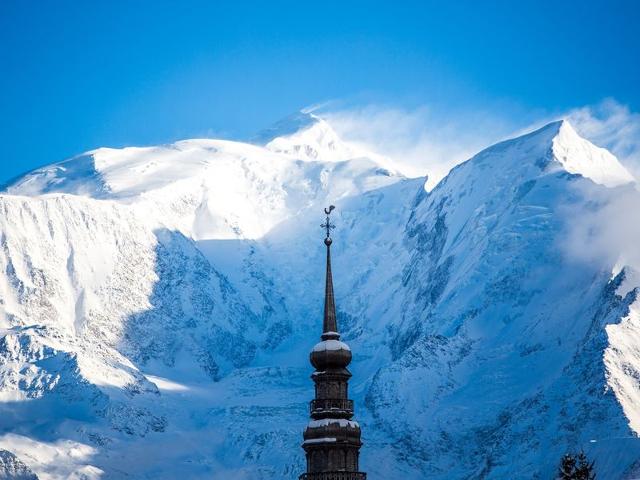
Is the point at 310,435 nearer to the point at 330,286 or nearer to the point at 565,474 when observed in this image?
the point at 330,286

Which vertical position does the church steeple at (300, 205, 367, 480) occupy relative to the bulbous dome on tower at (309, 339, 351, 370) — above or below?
below

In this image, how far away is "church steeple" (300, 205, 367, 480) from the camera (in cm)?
9869

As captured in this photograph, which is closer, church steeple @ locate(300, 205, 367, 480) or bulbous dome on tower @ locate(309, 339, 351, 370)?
church steeple @ locate(300, 205, 367, 480)

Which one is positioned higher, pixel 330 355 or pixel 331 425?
pixel 330 355

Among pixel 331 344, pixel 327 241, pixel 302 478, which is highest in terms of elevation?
pixel 327 241

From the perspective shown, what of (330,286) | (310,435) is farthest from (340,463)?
(330,286)

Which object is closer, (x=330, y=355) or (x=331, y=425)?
(x=331, y=425)

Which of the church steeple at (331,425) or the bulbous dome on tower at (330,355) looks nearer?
the church steeple at (331,425)

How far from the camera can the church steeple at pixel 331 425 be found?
9869 cm

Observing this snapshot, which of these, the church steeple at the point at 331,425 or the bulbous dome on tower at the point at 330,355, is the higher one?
the bulbous dome on tower at the point at 330,355

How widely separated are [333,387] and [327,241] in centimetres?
892

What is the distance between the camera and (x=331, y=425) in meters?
98.9

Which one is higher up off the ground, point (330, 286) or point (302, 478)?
point (330, 286)

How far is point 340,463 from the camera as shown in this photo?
3907 inches
